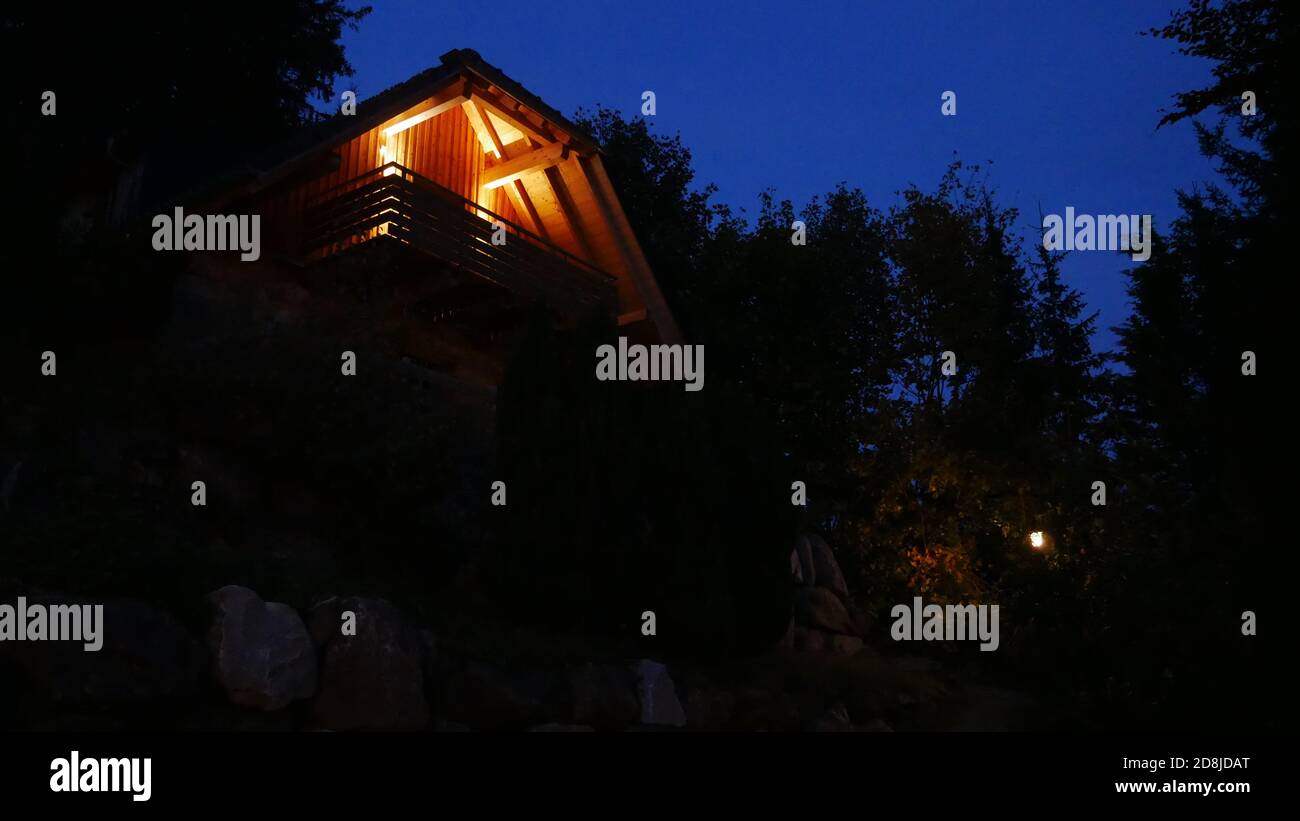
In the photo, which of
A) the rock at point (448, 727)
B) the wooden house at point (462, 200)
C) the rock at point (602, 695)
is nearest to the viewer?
the rock at point (448, 727)

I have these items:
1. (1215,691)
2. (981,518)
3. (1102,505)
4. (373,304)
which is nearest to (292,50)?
(373,304)

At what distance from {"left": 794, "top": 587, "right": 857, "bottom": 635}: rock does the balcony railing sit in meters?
5.96

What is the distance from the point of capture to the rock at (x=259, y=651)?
8.12 m

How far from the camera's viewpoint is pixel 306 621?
9.07 meters

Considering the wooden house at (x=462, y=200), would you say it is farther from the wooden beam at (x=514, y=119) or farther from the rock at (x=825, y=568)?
the rock at (x=825, y=568)

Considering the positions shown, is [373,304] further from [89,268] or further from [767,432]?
[767,432]

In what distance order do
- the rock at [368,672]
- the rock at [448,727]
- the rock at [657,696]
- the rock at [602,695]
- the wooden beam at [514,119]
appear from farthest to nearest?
1. the wooden beam at [514,119]
2. the rock at [657,696]
3. the rock at [602,695]
4. the rock at [448,727]
5. the rock at [368,672]

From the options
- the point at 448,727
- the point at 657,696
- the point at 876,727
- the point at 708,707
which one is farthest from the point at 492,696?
the point at 876,727

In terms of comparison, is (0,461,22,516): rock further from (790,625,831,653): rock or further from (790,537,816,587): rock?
(790,537,816,587): rock

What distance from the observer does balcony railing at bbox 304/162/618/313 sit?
56.1 ft

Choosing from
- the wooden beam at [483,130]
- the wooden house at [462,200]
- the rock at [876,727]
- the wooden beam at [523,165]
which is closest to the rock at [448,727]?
the rock at [876,727]

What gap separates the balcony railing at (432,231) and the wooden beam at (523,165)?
6.35ft

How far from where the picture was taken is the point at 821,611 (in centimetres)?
1720

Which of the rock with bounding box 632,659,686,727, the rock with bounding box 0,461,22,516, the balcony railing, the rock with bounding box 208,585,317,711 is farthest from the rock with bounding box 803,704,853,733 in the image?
the rock with bounding box 0,461,22,516
